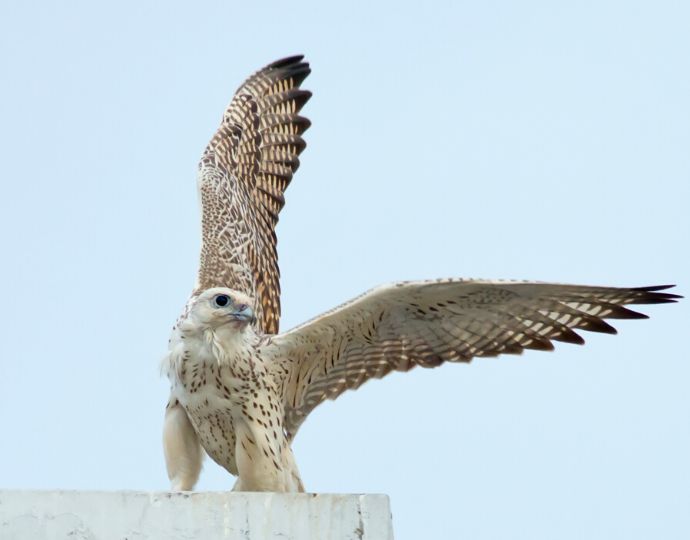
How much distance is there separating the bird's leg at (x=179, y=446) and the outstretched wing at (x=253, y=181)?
0.83 m

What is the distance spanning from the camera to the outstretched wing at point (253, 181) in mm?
9680

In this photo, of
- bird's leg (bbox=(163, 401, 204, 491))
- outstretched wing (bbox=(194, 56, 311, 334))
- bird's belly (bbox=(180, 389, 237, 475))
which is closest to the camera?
bird's belly (bbox=(180, 389, 237, 475))

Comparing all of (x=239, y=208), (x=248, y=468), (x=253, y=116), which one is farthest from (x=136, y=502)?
(x=253, y=116)

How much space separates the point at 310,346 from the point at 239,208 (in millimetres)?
1563

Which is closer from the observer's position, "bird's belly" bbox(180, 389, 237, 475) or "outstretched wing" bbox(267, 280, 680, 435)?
"bird's belly" bbox(180, 389, 237, 475)

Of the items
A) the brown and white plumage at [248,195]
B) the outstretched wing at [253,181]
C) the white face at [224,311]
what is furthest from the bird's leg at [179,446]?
the outstretched wing at [253,181]

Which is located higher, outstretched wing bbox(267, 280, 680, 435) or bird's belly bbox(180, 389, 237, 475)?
outstretched wing bbox(267, 280, 680, 435)

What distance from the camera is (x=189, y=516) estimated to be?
247 inches

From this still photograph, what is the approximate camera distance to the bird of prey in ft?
27.9

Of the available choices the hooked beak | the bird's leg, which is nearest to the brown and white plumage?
the bird's leg

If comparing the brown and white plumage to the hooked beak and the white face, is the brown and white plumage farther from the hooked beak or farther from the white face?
the hooked beak

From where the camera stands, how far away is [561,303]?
898cm

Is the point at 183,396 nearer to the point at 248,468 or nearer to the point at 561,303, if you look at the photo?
the point at 248,468

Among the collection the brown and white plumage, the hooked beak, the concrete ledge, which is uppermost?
the brown and white plumage
